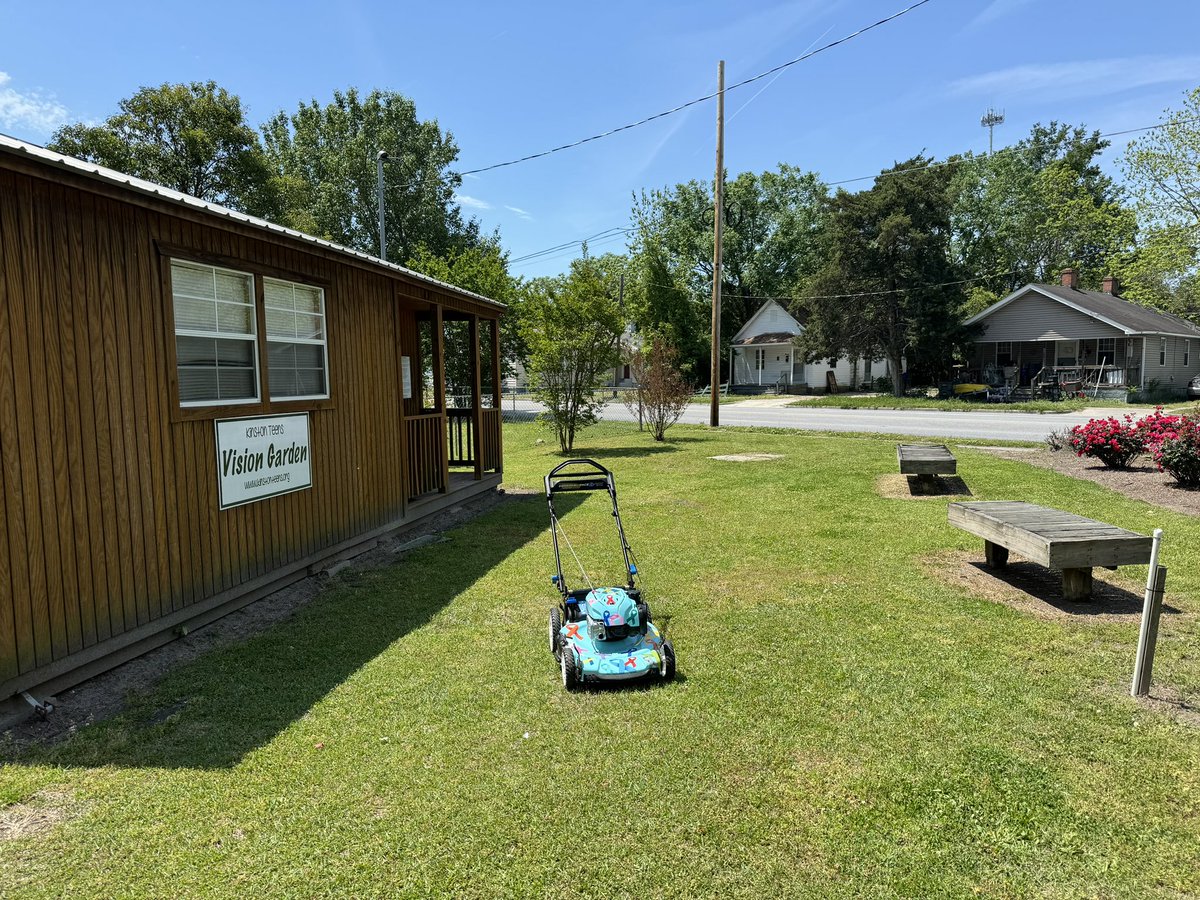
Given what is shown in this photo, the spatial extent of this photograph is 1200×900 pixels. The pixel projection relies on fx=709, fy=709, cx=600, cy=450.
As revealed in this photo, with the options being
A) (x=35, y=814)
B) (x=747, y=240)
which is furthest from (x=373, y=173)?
(x=35, y=814)

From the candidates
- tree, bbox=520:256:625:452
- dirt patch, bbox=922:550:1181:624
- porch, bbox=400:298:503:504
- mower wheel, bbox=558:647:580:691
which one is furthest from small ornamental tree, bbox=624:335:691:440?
mower wheel, bbox=558:647:580:691

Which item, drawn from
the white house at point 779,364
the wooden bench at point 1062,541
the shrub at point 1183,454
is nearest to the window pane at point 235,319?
the wooden bench at point 1062,541

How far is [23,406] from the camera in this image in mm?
3604

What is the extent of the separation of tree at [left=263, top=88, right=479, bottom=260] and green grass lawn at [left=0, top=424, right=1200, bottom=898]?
33.3 m

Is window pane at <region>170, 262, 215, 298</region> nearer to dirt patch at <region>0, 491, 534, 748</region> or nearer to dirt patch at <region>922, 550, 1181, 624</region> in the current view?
dirt patch at <region>0, 491, 534, 748</region>

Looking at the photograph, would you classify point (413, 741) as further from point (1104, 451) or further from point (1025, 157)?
point (1025, 157)

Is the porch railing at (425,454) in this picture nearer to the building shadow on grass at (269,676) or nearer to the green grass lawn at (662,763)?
the building shadow on grass at (269,676)

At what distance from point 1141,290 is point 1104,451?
76.5ft

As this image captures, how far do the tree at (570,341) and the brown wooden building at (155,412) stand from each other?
324 inches

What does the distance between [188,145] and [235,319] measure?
2863cm

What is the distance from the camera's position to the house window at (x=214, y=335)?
187 inches

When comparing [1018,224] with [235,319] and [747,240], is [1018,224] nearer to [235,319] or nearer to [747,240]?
[747,240]

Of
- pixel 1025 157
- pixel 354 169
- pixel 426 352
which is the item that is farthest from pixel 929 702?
pixel 1025 157

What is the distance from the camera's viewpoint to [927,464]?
29.2ft
